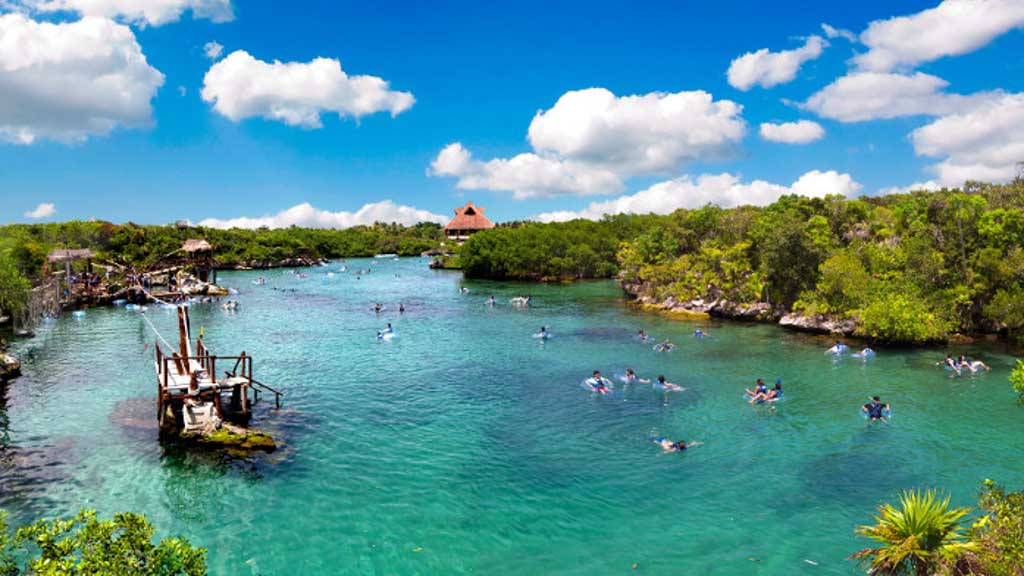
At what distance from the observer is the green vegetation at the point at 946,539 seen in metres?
11.2

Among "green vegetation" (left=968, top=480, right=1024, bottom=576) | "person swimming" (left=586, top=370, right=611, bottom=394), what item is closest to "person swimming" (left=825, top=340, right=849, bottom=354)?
"person swimming" (left=586, top=370, right=611, bottom=394)

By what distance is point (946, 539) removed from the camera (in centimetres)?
1277

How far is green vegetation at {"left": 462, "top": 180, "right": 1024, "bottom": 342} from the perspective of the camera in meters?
45.3

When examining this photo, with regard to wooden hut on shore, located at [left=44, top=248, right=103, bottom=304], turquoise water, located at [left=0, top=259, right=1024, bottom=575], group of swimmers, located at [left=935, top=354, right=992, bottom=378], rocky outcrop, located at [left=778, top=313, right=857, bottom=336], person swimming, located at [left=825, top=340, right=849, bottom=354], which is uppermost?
wooden hut on shore, located at [left=44, top=248, right=103, bottom=304]

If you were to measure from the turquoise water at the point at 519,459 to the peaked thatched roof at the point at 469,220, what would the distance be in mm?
130943

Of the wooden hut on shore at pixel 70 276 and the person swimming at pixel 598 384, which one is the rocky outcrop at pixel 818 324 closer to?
the person swimming at pixel 598 384

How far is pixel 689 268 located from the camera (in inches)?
2746

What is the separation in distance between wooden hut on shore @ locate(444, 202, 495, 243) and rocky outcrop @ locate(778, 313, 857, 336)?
4887 inches

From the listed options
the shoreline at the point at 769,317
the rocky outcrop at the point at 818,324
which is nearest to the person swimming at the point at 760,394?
the shoreline at the point at 769,317

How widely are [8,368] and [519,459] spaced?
113ft

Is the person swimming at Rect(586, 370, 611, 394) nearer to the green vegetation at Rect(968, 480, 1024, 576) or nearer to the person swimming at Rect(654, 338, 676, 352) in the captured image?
the person swimming at Rect(654, 338, 676, 352)

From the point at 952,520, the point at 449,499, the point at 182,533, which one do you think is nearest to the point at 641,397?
the point at 449,499

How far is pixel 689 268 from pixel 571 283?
37.7 metres

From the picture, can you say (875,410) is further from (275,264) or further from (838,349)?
(275,264)
